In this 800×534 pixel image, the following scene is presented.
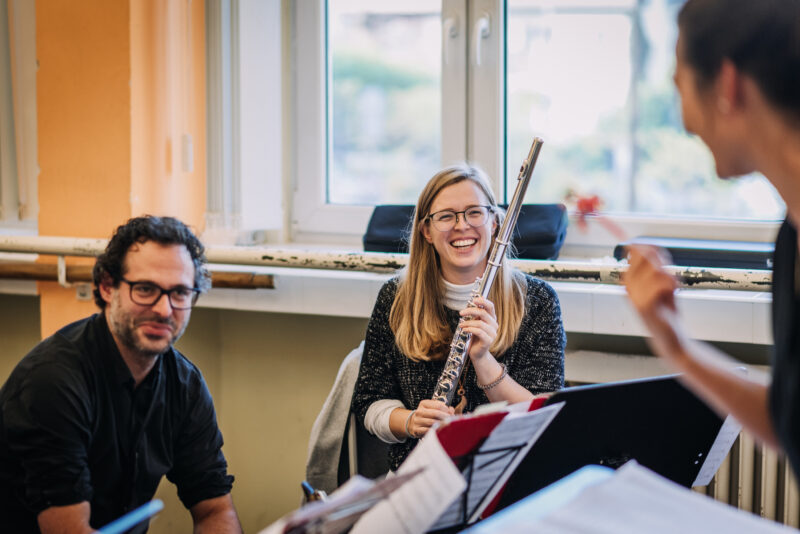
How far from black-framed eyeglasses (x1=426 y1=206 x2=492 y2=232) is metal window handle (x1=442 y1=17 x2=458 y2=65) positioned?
2.44 ft

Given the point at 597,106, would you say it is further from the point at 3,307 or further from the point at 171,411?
the point at 3,307

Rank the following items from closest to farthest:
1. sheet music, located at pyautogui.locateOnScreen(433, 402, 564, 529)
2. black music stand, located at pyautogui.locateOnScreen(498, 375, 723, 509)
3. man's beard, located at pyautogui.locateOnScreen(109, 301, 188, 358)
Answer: sheet music, located at pyautogui.locateOnScreen(433, 402, 564, 529) → black music stand, located at pyautogui.locateOnScreen(498, 375, 723, 509) → man's beard, located at pyautogui.locateOnScreen(109, 301, 188, 358)

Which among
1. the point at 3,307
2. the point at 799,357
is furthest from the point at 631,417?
the point at 3,307

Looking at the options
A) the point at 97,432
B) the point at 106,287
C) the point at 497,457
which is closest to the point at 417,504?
the point at 497,457

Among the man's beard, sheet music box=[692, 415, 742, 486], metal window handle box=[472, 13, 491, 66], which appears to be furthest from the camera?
metal window handle box=[472, 13, 491, 66]

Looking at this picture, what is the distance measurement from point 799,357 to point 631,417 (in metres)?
0.50

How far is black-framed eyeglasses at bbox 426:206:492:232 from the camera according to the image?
170cm

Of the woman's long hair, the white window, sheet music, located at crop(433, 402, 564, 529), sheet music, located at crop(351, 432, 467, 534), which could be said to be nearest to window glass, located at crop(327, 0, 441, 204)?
the white window

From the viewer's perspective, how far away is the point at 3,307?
2623 millimetres

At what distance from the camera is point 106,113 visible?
7.10ft

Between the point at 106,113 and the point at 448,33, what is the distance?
928mm

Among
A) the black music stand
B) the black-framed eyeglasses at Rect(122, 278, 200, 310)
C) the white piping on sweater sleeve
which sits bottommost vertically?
the white piping on sweater sleeve

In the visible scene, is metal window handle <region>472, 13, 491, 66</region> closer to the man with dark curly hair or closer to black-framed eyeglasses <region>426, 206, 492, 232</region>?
black-framed eyeglasses <region>426, 206, 492, 232</region>

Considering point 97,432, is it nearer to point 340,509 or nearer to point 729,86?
point 340,509
